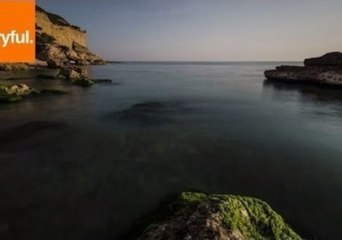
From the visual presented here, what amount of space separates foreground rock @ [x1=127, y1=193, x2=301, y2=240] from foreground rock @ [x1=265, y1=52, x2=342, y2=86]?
157 feet

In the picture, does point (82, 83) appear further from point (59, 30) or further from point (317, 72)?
point (59, 30)

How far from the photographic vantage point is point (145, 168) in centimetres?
1286

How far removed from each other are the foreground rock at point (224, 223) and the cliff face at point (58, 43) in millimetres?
88129

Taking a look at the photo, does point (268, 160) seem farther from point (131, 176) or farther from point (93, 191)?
point (93, 191)

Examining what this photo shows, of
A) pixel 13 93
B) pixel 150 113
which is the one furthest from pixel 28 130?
pixel 13 93

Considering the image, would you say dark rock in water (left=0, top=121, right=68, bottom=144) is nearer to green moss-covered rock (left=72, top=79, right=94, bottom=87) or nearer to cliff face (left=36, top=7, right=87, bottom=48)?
green moss-covered rock (left=72, top=79, right=94, bottom=87)

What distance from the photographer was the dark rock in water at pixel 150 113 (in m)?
23.0

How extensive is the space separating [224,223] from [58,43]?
132866 mm

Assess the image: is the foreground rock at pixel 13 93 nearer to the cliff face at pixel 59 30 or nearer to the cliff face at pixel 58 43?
the cliff face at pixel 58 43

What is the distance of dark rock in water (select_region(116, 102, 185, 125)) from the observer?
905 inches

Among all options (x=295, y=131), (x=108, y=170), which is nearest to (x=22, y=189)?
(x=108, y=170)

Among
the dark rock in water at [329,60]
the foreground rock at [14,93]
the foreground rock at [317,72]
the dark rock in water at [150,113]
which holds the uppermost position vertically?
the dark rock in water at [329,60]

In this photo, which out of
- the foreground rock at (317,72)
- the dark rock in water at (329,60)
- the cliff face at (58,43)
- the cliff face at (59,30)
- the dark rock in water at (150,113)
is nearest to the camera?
the dark rock in water at (150,113)

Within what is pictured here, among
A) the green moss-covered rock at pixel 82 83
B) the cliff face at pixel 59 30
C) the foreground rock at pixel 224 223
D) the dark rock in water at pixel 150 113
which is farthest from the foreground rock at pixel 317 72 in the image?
the cliff face at pixel 59 30
